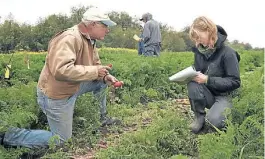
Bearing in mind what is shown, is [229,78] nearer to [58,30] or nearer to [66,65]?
[66,65]

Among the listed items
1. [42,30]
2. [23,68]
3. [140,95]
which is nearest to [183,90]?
[140,95]

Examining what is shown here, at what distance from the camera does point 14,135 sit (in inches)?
150

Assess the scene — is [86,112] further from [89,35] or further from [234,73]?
[234,73]

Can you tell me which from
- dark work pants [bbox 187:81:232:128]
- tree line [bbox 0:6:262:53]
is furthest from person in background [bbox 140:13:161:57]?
tree line [bbox 0:6:262:53]

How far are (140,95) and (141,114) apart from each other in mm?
1170

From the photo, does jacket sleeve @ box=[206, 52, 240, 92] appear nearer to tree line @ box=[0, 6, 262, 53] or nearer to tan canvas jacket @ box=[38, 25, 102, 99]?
tan canvas jacket @ box=[38, 25, 102, 99]

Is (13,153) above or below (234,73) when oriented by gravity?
below

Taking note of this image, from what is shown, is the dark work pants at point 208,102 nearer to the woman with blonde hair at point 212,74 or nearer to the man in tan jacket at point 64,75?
the woman with blonde hair at point 212,74

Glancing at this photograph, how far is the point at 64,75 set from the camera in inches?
147

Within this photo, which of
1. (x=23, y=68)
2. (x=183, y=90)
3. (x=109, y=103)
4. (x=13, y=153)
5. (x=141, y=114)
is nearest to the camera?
(x=13, y=153)

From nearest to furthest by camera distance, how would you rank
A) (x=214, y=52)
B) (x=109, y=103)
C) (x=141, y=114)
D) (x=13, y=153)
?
(x=13, y=153) → (x=214, y=52) → (x=141, y=114) → (x=109, y=103)

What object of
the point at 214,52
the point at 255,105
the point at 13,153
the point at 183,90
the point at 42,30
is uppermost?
the point at 214,52

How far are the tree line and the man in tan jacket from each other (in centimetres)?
1990

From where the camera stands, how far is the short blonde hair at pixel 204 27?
4113 mm
